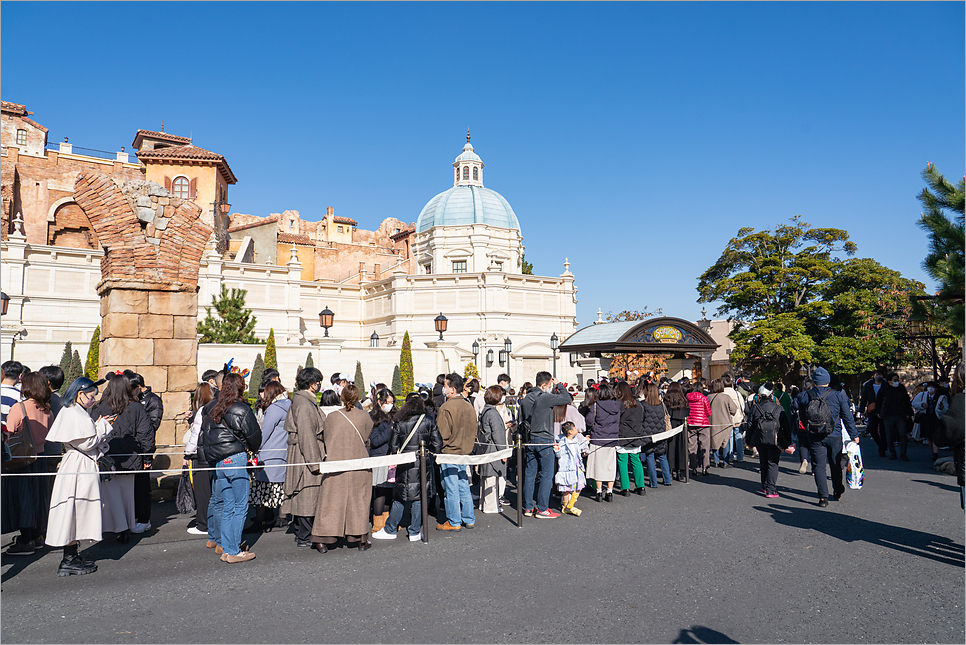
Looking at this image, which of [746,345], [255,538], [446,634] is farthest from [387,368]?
[446,634]

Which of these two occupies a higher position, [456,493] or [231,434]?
[231,434]

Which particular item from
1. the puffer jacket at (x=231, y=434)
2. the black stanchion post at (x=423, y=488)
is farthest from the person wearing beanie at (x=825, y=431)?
the puffer jacket at (x=231, y=434)

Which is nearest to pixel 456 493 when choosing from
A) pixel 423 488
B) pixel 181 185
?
pixel 423 488

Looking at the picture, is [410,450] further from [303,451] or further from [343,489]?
[303,451]

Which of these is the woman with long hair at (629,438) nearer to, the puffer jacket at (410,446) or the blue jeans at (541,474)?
the blue jeans at (541,474)

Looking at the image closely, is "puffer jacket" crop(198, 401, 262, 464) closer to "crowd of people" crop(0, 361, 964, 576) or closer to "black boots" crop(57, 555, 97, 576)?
"crowd of people" crop(0, 361, 964, 576)

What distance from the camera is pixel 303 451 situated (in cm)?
657

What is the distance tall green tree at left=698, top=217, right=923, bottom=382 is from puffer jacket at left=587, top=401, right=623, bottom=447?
24.3m

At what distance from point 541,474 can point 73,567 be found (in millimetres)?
5417

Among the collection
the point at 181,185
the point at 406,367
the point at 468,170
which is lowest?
the point at 406,367

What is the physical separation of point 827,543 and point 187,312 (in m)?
9.86

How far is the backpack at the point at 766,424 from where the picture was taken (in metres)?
9.24

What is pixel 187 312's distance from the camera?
10.4 m

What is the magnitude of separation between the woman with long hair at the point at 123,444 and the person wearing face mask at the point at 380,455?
266cm
